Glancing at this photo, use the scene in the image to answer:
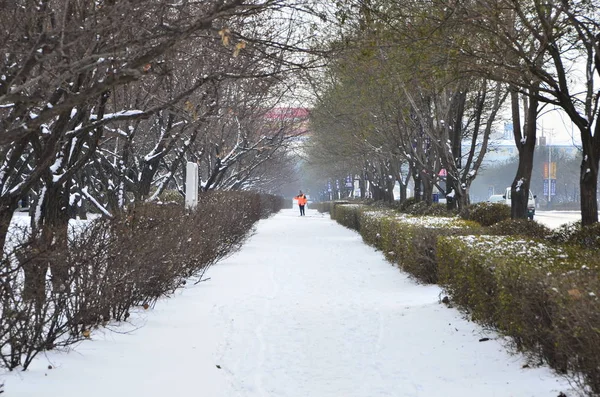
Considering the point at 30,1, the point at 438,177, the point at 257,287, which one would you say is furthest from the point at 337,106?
the point at 30,1

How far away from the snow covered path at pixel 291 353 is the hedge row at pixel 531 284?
233mm

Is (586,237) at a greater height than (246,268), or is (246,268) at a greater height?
(586,237)

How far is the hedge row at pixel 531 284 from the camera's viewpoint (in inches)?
190

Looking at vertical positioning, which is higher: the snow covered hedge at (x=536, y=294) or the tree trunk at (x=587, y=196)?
the tree trunk at (x=587, y=196)

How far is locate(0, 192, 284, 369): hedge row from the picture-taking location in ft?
17.8

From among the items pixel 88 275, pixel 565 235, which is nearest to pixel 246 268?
pixel 565 235

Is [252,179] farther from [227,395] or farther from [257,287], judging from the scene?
[227,395]

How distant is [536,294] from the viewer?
228 inches

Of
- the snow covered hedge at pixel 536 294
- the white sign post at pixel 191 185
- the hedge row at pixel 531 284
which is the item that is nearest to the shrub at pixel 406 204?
the white sign post at pixel 191 185

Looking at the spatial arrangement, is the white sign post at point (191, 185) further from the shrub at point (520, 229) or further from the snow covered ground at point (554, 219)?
the snow covered ground at point (554, 219)

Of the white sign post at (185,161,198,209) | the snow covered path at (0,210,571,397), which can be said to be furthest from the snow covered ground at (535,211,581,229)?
the snow covered path at (0,210,571,397)

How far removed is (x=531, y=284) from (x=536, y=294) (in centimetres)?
13

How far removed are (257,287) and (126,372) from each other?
6112 mm

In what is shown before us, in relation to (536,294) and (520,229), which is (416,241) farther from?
(536,294)
